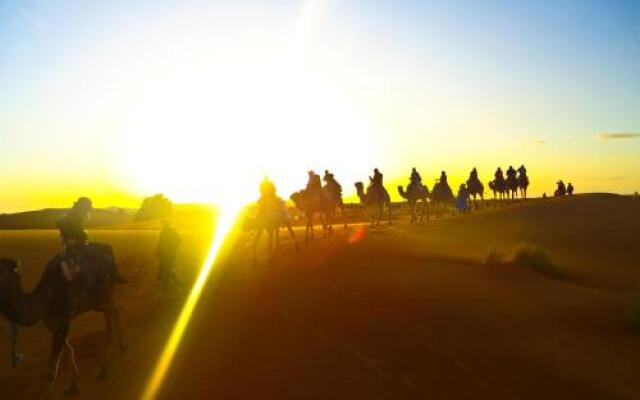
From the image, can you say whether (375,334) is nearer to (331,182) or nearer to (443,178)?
(331,182)

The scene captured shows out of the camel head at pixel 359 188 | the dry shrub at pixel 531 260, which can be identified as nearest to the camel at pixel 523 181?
the camel head at pixel 359 188

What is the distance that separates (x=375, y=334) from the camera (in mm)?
12422

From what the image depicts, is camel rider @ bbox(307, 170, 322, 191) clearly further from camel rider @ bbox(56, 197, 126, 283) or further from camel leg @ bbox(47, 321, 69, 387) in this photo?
camel leg @ bbox(47, 321, 69, 387)

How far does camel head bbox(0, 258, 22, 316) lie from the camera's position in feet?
33.7

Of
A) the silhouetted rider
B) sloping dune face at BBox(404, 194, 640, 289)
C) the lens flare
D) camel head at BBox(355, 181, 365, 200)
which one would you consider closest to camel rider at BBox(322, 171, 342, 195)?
sloping dune face at BBox(404, 194, 640, 289)

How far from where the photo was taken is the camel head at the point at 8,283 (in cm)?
1028

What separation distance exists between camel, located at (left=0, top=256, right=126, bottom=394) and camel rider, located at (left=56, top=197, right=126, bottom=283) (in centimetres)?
14

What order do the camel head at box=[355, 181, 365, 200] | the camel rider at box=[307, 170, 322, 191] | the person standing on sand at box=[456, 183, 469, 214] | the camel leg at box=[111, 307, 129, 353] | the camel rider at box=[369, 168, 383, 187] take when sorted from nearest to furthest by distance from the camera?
the camel leg at box=[111, 307, 129, 353] < the camel rider at box=[307, 170, 322, 191] < the camel rider at box=[369, 168, 383, 187] < the camel head at box=[355, 181, 365, 200] < the person standing on sand at box=[456, 183, 469, 214]

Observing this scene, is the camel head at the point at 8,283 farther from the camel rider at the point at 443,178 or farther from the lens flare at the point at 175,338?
the camel rider at the point at 443,178

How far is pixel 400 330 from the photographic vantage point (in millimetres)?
12609

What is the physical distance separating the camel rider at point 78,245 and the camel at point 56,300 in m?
0.14

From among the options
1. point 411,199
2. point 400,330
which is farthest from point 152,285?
point 411,199

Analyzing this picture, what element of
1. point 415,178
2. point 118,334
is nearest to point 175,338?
point 118,334

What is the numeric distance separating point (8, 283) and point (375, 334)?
6999 millimetres
